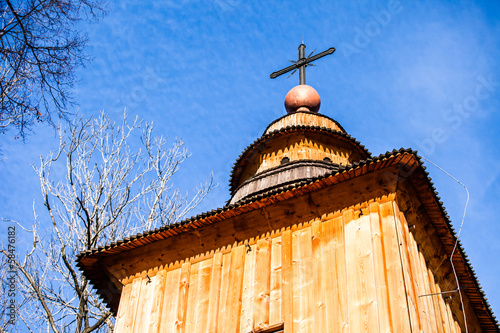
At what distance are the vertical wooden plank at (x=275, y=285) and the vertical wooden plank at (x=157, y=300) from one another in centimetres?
231

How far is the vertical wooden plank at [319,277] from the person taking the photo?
934 centimetres

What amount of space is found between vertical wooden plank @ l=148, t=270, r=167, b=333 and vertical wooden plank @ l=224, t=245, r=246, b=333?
1476 millimetres

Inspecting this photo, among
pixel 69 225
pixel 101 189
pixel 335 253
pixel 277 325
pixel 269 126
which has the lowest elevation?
pixel 277 325

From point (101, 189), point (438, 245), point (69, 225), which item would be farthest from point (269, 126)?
point (438, 245)

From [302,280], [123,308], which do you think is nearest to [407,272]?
[302,280]

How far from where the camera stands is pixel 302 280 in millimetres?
10031

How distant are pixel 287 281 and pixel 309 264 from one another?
470 mm

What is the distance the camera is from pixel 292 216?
36.2 feet

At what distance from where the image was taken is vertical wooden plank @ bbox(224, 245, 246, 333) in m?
10.2

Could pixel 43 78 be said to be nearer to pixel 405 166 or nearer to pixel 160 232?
pixel 160 232

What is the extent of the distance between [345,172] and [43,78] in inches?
211

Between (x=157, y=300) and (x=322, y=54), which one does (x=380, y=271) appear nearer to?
(x=157, y=300)

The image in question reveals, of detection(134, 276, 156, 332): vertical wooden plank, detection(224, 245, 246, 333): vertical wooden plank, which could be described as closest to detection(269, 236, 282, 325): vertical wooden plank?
detection(224, 245, 246, 333): vertical wooden plank

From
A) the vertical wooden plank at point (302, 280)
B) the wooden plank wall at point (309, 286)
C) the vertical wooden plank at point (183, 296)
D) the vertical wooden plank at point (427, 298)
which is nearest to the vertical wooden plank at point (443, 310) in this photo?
the wooden plank wall at point (309, 286)
